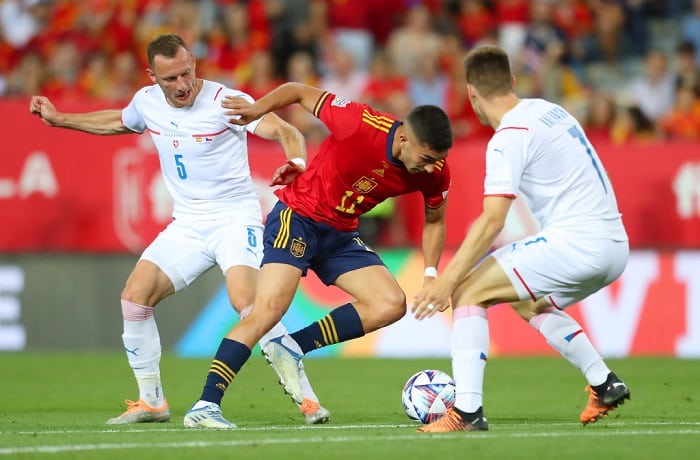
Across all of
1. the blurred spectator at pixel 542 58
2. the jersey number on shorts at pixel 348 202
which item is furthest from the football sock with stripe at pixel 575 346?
the blurred spectator at pixel 542 58

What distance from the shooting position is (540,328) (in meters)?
8.14

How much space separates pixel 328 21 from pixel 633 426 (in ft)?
36.0

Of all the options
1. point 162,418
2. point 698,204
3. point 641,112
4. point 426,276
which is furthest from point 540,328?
point 641,112

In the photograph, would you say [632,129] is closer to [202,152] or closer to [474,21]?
[474,21]

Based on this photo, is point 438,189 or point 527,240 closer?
point 527,240

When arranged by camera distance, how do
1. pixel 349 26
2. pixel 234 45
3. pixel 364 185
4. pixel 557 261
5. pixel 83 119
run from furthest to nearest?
pixel 349 26
pixel 234 45
pixel 83 119
pixel 364 185
pixel 557 261

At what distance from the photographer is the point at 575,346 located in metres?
7.98

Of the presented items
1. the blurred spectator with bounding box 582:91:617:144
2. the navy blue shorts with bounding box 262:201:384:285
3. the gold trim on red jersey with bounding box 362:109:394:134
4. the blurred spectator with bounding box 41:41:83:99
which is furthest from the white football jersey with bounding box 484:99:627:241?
the blurred spectator with bounding box 41:41:83:99

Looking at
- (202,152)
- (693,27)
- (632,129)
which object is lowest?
(202,152)

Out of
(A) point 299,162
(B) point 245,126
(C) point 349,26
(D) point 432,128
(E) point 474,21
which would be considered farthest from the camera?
(C) point 349,26

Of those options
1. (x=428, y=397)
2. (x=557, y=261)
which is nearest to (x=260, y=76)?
(x=428, y=397)

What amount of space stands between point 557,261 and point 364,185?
1.56 metres

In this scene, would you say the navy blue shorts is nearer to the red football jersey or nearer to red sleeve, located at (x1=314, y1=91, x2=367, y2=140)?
the red football jersey

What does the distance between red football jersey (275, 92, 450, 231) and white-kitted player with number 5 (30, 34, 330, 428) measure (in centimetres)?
29
